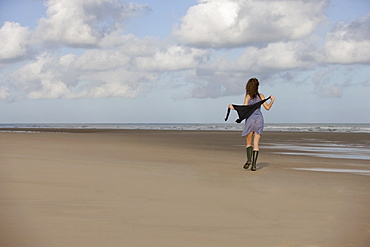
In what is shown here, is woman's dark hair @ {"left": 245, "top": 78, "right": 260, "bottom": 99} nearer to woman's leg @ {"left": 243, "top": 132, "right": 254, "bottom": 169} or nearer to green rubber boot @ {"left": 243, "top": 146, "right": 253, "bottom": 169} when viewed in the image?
woman's leg @ {"left": 243, "top": 132, "right": 254, "bottom": 169}

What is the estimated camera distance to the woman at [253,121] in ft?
30.9

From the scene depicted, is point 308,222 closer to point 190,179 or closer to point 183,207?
point 183,207

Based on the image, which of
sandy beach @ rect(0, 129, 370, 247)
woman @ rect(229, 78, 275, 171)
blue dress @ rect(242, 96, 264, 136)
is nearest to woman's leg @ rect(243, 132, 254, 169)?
woman @ rect(229, 78, 275, 171)

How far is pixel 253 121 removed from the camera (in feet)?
31.0

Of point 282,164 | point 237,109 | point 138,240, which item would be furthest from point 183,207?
point 282,164

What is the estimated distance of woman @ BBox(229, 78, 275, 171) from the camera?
9.43 metres

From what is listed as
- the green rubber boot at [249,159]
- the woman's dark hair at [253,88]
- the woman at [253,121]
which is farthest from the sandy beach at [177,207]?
the woman's dark hair at [253,88]

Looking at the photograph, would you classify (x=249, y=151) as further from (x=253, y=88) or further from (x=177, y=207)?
(x=177, y=207)

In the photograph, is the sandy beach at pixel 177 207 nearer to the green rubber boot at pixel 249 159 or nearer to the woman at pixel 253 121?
the green rubber boot at pixel 249 159

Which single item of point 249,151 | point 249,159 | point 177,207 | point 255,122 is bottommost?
point 177,207

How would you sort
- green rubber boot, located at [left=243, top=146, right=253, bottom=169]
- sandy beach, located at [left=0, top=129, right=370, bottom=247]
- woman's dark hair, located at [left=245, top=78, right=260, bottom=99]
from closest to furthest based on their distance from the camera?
sandy beach, located at [left=0, top=129, right=370, bottom=247] → green rubber boot, located at [left=243, top=146, right=253, bottom=169] → woman's dark hair, located at [left=245, top=78, right=260, bottom=99]

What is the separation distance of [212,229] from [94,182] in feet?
10.0

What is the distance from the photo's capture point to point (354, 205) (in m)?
5.45

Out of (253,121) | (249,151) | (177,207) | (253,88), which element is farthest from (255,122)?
(177,207)
